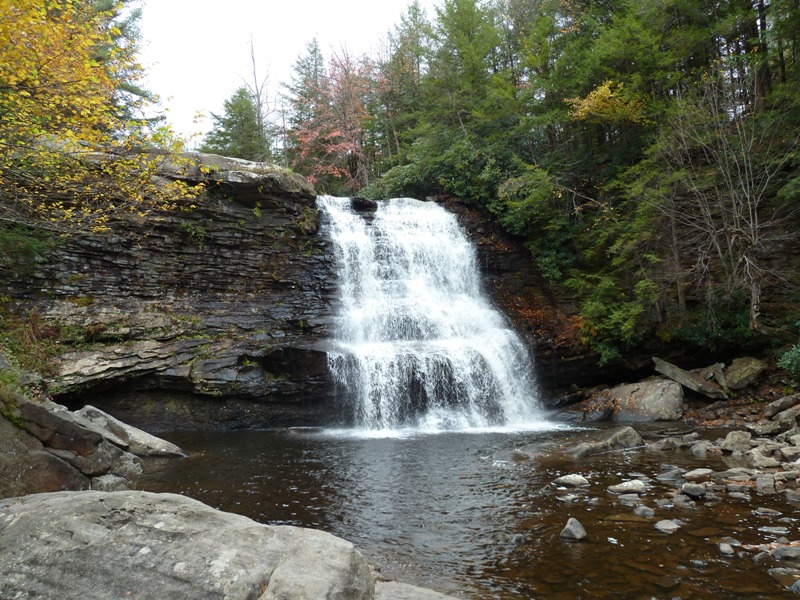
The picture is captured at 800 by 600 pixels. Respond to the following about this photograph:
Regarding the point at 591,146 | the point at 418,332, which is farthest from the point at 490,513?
the point at 591,146

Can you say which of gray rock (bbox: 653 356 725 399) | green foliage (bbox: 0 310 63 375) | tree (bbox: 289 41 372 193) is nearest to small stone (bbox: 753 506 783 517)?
gray rock (bbox: 653 356 725 399)

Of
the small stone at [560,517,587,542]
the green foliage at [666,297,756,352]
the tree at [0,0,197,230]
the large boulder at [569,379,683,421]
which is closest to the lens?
A: the small stone at [560,517,587,542]

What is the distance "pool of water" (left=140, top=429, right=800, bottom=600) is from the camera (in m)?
4.27

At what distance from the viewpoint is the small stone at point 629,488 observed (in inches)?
252

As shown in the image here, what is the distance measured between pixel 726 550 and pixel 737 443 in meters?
4.64

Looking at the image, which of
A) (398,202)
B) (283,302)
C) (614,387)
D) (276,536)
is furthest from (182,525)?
(398,202)

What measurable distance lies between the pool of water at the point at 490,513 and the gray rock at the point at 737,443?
684mm

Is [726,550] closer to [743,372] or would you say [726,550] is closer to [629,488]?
[629,488]

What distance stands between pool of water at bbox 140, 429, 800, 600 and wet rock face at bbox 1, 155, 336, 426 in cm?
267

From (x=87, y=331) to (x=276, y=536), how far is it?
1134 cm

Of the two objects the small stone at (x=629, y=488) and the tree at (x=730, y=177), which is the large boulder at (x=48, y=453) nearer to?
the small stone at (x=629, y=488)

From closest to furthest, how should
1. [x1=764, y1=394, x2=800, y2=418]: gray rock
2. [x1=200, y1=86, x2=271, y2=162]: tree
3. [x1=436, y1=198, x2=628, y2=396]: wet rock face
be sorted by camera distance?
[x1=764, y1=394, x2=800, y2=418]: gray rock → [x1=436, y1=198, x2=628, y2=396]: wet rock face → [x1=200, y1=86, x2=271, y2=162]: tree

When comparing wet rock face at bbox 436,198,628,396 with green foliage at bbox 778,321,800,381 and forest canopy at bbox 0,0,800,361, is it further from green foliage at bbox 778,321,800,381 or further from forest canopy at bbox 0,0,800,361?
green foliage at bbox 778,321,800,381

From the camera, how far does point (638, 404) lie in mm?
12508
